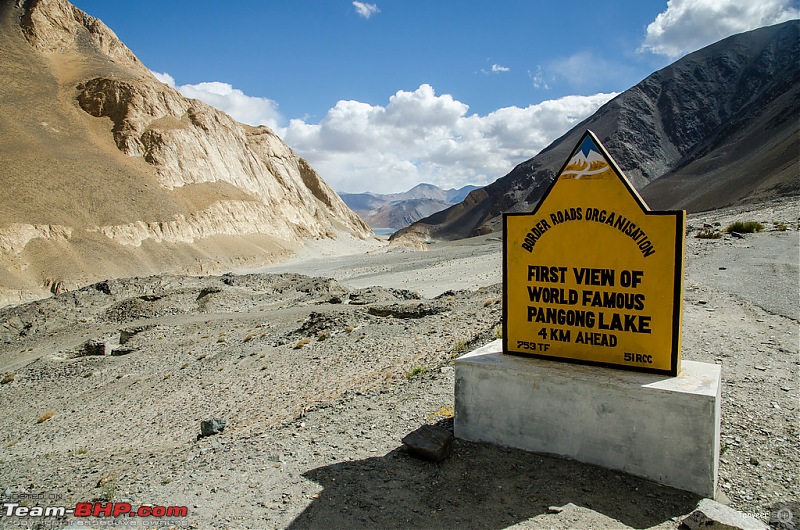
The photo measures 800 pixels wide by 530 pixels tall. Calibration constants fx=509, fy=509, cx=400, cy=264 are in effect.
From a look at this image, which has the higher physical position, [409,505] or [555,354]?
[555,354]

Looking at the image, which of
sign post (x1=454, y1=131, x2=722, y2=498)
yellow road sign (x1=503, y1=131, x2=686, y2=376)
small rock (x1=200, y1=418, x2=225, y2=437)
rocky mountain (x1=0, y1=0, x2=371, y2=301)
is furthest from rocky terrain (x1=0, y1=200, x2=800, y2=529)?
rocky mountain (x1=0, y1=0, x2=371, y2=301)

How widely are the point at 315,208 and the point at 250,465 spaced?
77715 millimetres

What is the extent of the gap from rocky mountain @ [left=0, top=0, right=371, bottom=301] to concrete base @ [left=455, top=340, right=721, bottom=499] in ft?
114

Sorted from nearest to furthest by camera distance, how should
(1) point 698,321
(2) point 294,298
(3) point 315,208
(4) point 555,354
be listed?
(4) point 555,354, (1) point 698,321, (2) point 294,298, (3) point 315,208

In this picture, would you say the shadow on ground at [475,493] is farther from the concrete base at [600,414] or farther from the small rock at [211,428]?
the small rock at [211,428]

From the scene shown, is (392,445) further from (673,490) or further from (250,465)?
(673,490)

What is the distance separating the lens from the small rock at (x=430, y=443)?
5.54m

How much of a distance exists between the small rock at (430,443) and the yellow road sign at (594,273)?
4.31 ft

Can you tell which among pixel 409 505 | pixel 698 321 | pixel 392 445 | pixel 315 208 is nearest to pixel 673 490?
pixel 409 505

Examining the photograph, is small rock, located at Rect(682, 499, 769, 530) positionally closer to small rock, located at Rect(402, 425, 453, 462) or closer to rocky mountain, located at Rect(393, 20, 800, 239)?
small rock, located at Rect(402, 425, 453, 462)

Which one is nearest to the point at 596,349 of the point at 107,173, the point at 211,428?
the point at 211,428

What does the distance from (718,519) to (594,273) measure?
97.6 inches

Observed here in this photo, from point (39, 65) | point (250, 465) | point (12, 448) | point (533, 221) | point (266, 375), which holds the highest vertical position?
point (39, 65)

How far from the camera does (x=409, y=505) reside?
4770 mm
